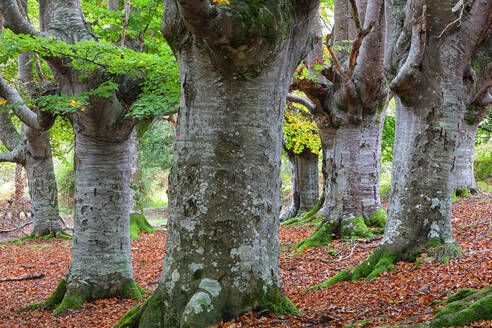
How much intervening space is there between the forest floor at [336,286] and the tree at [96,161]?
1.34ft

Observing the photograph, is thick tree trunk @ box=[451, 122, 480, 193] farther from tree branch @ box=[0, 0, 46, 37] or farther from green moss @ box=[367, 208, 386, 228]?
tree branch @ box=[0, 0, 46, 37]

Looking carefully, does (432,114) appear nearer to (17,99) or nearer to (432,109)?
(432,109)

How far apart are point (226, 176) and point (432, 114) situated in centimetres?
353

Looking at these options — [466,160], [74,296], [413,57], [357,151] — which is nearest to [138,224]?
[357,151]

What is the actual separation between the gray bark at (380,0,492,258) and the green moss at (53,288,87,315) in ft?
15.5

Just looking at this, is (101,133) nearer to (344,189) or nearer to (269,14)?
(269,14)

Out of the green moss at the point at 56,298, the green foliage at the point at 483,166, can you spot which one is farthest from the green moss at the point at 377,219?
the green foliage at the point at 483,166

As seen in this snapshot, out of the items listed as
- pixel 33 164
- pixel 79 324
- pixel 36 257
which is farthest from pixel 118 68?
pixel 33 164

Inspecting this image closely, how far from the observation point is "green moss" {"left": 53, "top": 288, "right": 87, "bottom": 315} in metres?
6.27

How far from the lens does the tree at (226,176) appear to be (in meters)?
3.70

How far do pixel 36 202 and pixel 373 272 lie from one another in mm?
12769

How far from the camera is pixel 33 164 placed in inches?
583

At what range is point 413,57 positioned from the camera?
572 centimetres

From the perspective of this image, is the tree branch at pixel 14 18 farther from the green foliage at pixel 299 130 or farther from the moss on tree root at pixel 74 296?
the green foliage at pixel 299 130
